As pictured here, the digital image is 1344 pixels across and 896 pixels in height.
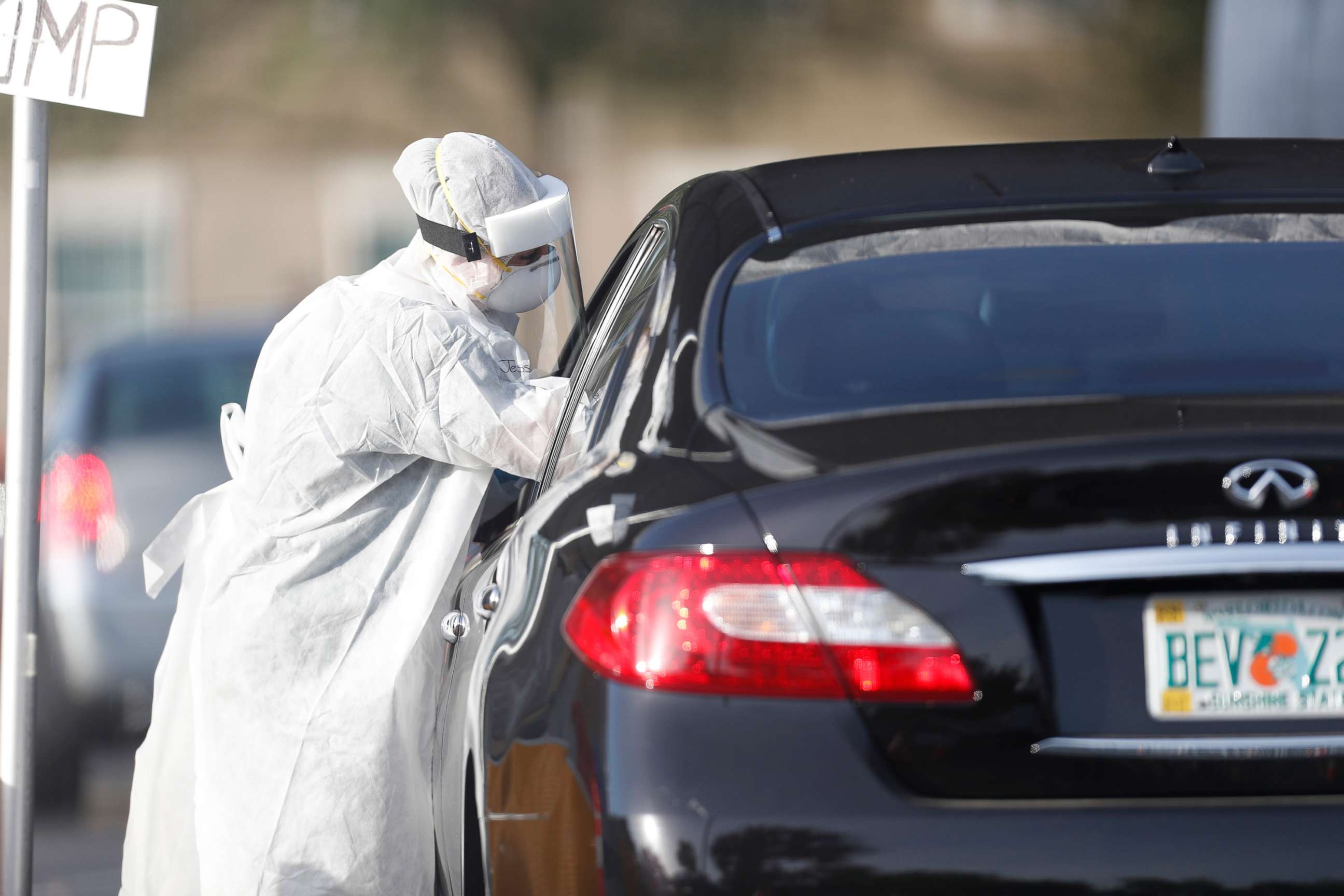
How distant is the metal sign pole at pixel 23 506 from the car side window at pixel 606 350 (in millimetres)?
1213

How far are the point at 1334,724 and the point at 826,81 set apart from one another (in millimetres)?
19076

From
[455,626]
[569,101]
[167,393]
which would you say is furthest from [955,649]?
[569,101]

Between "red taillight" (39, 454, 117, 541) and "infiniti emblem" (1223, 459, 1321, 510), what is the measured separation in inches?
211

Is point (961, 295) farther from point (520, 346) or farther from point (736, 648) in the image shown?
point (520, 346)

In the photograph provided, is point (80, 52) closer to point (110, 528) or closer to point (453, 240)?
point (453, 240)

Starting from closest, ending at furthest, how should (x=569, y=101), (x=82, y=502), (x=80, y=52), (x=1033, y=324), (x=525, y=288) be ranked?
(x=1033, y=324) → (x=525, y=288) → (x=80, y=52) → (x=82, y=502) → (x=569, y=101)

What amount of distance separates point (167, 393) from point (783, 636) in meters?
5.40

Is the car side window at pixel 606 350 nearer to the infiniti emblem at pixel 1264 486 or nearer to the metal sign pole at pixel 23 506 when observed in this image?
the infiniti emblem at pixel 1264 486

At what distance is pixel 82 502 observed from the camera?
6.73m

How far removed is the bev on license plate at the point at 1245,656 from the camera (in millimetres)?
2047

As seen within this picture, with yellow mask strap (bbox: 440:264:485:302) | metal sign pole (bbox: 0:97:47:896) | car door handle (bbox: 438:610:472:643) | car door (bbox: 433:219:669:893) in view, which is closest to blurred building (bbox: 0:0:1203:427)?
metal sign pole (bbox: 0:97:47:896)

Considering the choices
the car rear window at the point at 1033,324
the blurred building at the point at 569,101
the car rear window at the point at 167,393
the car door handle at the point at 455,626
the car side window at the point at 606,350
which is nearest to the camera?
the car rear window at the point at 1033,324

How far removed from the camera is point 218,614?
367 cm

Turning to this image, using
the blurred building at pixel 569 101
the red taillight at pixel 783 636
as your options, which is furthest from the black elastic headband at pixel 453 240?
the blurred building at pixel 569 101
